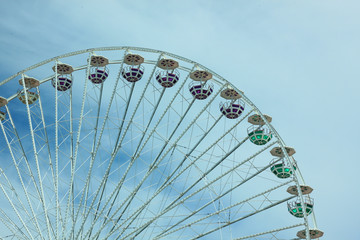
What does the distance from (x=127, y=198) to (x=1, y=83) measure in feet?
37.0

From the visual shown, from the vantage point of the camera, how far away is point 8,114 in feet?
105

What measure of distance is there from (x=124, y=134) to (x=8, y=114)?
8657 millimetres

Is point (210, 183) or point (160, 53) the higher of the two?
point (160, 53)

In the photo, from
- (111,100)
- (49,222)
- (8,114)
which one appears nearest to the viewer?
(49,222)

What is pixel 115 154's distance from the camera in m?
29.1

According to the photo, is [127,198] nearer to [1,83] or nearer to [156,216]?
[156,216]

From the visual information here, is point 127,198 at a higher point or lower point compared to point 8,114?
lower

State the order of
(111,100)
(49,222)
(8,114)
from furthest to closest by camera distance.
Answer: (8,114) → (111,100) → (49,222)

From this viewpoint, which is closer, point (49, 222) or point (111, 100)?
point (49, 222)

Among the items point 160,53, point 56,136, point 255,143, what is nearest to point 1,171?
point 56,136

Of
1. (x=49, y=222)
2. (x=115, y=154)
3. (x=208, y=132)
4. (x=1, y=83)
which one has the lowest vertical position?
(x=49, y=222)

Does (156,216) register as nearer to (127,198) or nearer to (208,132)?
(127,198)

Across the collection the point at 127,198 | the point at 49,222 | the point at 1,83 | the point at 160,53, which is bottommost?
the point at 49,222

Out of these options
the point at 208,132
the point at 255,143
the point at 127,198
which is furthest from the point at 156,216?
the point at 255,143
